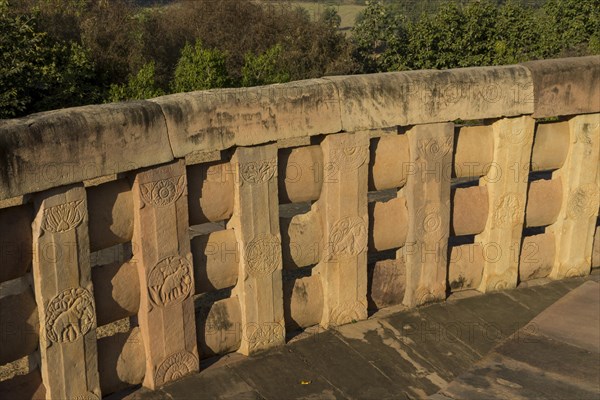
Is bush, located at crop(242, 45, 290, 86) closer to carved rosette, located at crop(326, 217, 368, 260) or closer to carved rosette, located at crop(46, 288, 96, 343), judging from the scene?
carved rosette, located at crop(326, 217, 368, 260)

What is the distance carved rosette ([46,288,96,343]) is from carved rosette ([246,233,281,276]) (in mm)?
1576

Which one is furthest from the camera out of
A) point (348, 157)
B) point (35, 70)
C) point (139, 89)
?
point (139, 89)

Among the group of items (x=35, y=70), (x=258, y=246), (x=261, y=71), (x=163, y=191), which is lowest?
(x=261, y=71)

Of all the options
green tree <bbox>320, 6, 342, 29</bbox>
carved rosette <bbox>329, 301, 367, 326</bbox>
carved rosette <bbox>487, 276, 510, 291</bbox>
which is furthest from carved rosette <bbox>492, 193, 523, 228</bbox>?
green tree <bbox>320, 6, 342, 29</bbox>

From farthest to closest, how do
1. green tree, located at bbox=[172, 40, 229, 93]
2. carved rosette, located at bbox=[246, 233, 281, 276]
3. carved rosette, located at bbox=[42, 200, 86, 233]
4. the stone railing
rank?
green tree, located at bbox=[172, 40, 229, 93]
carved rosette, located at bbox=[246, 233, 281, 276]
the stone railing
carved rosette, located at bbox=[42, 200, 86, 233]

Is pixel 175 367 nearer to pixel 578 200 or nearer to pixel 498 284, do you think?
pixel 498 284

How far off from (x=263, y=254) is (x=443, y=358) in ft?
6.76

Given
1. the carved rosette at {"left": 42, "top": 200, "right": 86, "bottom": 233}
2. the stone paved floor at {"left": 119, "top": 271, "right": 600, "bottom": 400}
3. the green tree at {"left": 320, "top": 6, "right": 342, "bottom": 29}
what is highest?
the green tree at {"left": 320, "top": 6, "right": 342, "bottom": 29}

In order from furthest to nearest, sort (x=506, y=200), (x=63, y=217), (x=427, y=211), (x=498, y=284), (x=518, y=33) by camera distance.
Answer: (x=518, y=33), (x=498, y=284), (x=506, y=200), (x=427, y=211), (x=63, y=217)

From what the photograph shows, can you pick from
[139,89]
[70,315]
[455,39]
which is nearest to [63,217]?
[70,315]

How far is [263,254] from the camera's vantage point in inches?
285

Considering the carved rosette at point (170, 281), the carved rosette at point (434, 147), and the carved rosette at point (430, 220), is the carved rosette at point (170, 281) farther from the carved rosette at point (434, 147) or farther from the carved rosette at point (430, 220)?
the carved rosette at point (434, 147)

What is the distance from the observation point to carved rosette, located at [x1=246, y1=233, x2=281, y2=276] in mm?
7148

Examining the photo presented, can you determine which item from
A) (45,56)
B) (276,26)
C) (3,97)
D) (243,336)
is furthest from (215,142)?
(276,26)
